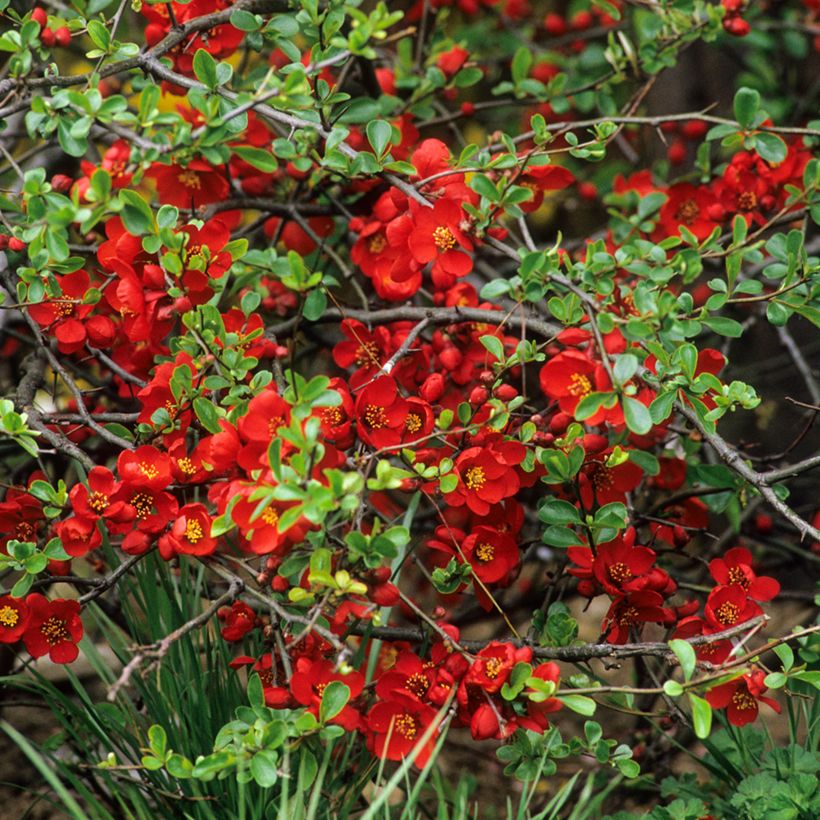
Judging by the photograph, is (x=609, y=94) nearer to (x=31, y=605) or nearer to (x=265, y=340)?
(x=265, y=340)

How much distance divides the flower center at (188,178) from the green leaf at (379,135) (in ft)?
1.24

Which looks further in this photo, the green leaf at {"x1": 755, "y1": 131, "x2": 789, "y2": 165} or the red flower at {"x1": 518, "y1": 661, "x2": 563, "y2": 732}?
A: the green leaf at {"x1": 755, "y1": 131, "x2": 789, "y2": 165}

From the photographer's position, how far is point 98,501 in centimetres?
129

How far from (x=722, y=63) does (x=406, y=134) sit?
1323 millimetres

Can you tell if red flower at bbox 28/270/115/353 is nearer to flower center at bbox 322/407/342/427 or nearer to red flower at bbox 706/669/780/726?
flower center at bbox 322/407/342/427

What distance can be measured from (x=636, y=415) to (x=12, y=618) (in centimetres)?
87

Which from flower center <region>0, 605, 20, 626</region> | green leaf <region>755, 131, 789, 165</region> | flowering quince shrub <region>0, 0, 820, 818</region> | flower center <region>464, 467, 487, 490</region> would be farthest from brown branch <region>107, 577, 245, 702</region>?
green leaf <region>755, 131, 789, 165</region>

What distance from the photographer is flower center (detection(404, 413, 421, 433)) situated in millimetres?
1342

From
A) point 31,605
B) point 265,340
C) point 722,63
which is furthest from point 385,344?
point 722,63

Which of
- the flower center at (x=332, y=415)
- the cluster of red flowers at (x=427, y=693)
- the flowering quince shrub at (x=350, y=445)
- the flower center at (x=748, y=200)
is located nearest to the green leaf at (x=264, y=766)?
the flowering quince shrub at (x=350, y=445)

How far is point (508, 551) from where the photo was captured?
1.42 m

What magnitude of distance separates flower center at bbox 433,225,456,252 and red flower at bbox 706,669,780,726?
68 cm

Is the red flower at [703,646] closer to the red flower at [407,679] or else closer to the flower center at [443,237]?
the red flower at [407,679]

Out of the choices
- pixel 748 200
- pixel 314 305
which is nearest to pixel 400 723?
pixel 314 305
